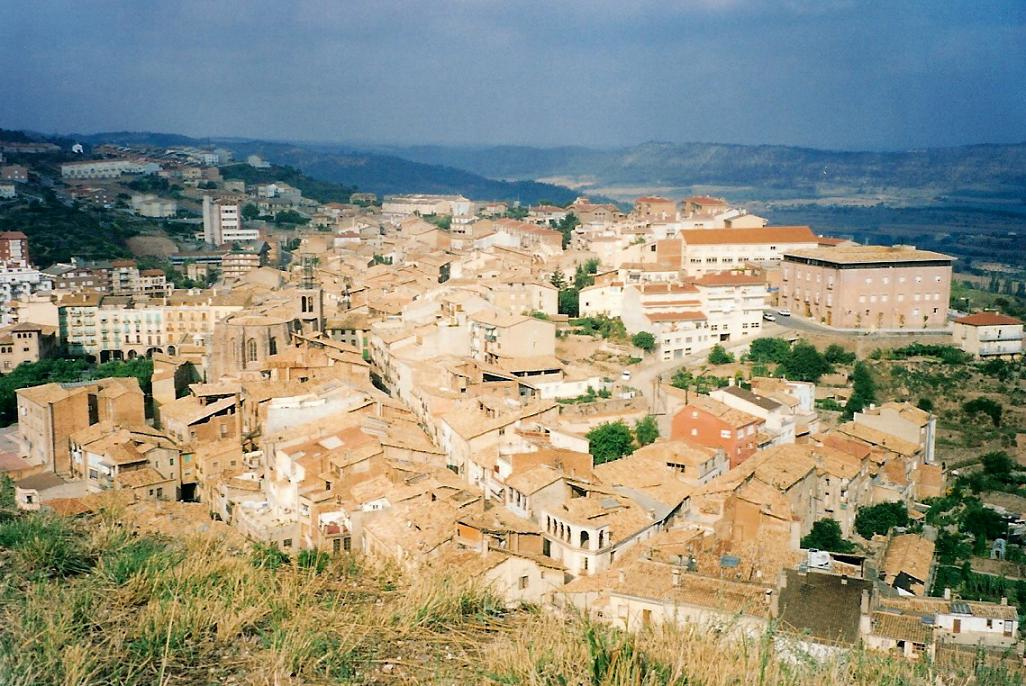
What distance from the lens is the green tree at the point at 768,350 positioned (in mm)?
16719

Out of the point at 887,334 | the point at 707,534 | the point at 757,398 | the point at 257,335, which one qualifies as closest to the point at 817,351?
the point at 887,334

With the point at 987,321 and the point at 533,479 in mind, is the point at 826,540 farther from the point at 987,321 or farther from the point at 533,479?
the point at 987,321

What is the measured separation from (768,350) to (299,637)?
15.2 meters

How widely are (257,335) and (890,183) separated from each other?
71107mm

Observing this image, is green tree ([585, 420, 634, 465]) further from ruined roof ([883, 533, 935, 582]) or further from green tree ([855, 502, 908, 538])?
ruined roof ([883, 533, 935, 582])

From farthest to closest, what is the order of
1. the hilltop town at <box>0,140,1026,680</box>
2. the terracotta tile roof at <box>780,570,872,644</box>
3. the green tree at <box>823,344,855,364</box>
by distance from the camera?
the green tree at <box>823,344,855,364</box>, the hilltop town at <box>0,140,1026,680</box>, the terracotta tile roof at <box>780,570,872,644</box>

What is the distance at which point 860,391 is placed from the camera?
632 inches

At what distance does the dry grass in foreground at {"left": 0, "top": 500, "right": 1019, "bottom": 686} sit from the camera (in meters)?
2.44

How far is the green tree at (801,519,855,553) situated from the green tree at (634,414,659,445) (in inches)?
101

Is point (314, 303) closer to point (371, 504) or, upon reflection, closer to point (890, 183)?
point (371, 504)

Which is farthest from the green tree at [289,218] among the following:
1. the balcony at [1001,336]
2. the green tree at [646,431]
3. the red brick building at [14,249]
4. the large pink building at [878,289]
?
the green tree at [646,431]

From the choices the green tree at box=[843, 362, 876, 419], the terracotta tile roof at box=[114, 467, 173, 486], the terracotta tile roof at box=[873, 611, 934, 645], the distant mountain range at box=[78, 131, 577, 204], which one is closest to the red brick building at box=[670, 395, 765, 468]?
the green tree at box=[843, 362, 876, 419]

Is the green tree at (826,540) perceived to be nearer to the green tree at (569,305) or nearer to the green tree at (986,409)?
the green tree at (986,409)

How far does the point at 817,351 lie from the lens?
17359mm
